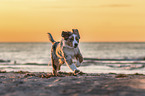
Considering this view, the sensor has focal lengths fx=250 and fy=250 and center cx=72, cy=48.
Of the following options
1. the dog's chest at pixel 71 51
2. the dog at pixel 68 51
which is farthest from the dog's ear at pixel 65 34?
the dog's chest at pixel 71 51

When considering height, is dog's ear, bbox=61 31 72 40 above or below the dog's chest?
above

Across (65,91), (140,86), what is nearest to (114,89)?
(140,86)

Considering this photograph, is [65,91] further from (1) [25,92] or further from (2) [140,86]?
(2) [140,86]

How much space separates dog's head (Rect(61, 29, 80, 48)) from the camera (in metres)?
8.49

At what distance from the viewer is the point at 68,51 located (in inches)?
357

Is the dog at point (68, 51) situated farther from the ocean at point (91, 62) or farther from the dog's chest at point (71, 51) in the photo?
the ocean at point (91, 62)

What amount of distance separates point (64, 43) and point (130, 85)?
9.72ft

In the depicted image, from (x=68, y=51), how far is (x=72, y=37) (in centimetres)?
79

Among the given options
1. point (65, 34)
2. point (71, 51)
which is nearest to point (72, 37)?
point (65, 34)

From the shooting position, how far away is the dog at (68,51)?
28.2ft

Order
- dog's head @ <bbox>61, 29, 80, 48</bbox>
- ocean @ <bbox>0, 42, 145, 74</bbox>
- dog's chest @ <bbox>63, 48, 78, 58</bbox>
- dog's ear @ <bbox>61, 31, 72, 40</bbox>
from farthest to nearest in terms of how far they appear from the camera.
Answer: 1. ocean @ <bbox>0, 42, 145, 74</bbox>
2. dog's chest @ <bbox>63, 48, 78, 58</bbox>
3. dog's ear @ <bbox>61, 31, 72, 40</bbox>
4. dog's head @ <bbox>61, 29, 80, 48</bbox>

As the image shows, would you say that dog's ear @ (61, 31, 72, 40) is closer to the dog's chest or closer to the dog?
the dog

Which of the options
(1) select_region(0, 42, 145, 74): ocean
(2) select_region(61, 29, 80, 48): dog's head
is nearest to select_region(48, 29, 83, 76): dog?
(2) select_region(61, 29, 80, 48): dog's head

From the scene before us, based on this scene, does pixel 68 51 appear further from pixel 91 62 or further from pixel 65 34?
pixel 91 62
